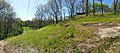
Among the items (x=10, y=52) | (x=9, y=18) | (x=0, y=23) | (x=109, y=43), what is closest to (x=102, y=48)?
(x=109, y=43)

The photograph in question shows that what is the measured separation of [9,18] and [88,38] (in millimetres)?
52819

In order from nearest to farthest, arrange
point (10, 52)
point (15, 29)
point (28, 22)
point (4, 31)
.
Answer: point (10, 52) < point (4, 31) < point (15, 29) < point (28, 22)

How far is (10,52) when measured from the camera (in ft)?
57.7

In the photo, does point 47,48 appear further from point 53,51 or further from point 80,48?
point 80,48

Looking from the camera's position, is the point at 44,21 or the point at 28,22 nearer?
the point at 44,21

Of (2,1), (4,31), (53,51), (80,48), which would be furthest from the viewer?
(4,31)

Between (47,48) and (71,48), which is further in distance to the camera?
(47,48)

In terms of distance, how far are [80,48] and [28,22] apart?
115352 mm

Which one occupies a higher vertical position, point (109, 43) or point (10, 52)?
point (109, 43)

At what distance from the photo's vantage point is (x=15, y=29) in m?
74.4

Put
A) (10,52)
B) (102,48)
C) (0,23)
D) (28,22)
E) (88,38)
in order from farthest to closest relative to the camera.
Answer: (28,22) < (0,23) < (10,52) < (88,38) < (102,48)

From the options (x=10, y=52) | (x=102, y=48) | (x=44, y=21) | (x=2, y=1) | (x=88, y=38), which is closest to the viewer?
(x=102, y=48)

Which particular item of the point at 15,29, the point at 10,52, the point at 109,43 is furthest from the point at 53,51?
the point at 15,29

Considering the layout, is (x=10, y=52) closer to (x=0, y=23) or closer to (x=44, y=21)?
(x=0, y=23)
